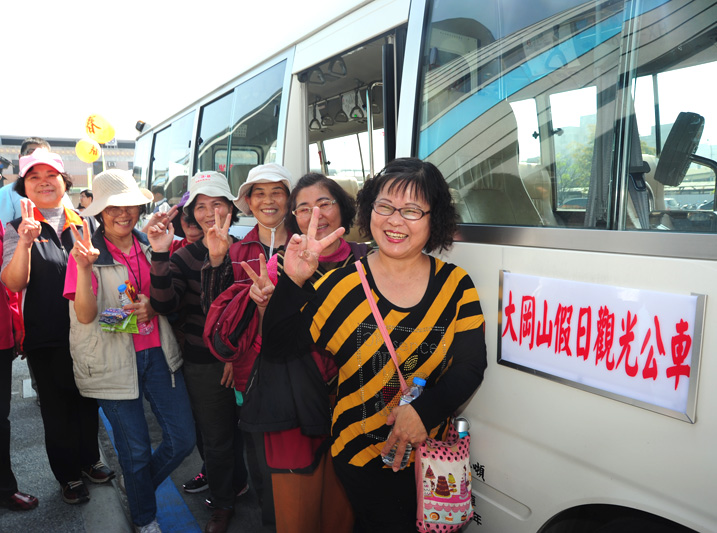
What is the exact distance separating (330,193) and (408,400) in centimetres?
110

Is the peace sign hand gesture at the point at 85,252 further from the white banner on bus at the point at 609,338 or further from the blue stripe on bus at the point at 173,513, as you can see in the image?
the white banner on bus at the point at 609,338

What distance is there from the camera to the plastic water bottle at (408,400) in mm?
1781

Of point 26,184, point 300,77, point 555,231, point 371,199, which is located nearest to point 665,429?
point 555,231

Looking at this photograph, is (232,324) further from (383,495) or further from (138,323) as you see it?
(383,495)

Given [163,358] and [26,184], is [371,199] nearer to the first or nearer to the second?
[163,358]

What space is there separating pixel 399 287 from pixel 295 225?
2.77 ft

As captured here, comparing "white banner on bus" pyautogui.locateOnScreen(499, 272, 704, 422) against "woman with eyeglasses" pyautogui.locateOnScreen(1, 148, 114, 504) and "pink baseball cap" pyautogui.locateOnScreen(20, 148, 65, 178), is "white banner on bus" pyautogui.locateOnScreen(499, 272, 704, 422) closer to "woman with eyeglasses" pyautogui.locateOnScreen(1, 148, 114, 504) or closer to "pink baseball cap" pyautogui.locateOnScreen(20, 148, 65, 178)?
"woman with eyeglasses" pyautogui.locateOnScreen(1, 148, 114, 504)

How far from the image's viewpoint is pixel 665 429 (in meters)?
1.45

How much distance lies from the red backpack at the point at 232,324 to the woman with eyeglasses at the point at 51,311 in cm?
129

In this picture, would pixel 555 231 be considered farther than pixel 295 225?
No

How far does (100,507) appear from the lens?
3164 mm

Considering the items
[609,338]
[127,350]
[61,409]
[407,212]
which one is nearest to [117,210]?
[127,350]

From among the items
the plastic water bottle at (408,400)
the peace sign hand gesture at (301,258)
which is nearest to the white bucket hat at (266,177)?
the peace sign hand gesture at (301,258)

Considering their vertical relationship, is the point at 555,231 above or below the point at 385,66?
below
